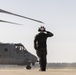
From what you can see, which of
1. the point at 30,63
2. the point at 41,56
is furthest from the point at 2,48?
the point at 41,56

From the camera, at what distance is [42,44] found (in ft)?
45.6

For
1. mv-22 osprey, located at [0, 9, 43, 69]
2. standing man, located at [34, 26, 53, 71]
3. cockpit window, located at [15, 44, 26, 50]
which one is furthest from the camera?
cockpit window, located at [15, 44, 26, 50]

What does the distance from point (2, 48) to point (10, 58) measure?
1.33m

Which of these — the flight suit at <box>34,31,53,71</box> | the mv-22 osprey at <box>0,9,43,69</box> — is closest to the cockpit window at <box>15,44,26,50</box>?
the mv-22 osprey at <box>0,9,43,69</box>

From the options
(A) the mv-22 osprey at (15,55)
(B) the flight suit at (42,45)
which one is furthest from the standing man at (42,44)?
(A) the mv-22 osprey at (15,55)

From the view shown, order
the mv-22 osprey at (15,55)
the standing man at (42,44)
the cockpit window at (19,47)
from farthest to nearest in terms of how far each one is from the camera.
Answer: the cockpit window at (19,47), the mv-22 osprey at (15,55), the standing man at (42,44)

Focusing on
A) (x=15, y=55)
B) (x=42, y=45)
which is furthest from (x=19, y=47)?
(x=42, y=45)

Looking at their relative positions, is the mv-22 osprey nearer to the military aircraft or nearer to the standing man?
the military aircraft

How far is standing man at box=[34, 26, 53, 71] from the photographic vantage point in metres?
13.8

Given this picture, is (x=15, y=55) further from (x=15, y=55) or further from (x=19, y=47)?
(x=19, y=47)

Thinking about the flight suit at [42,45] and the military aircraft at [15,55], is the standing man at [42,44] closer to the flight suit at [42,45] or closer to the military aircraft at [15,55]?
the flight suit at [42,45]

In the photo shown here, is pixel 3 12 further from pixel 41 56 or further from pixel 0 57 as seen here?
pixel 0 57

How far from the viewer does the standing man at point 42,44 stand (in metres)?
13.8

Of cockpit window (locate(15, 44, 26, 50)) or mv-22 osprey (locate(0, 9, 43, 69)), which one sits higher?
cockpit window (locate(15, 44, 26, 50))
